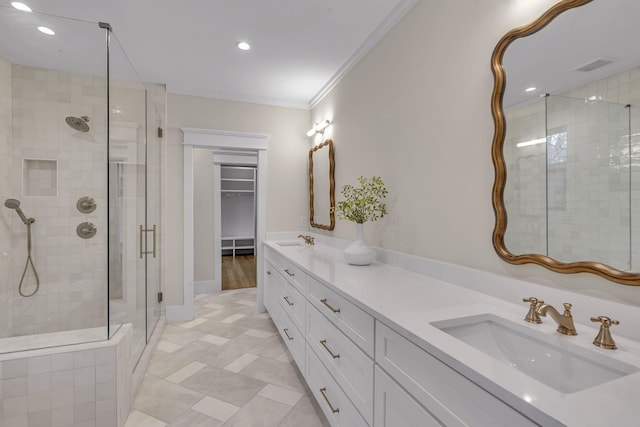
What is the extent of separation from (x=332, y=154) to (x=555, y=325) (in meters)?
2.41

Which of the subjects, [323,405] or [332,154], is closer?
[323,405]

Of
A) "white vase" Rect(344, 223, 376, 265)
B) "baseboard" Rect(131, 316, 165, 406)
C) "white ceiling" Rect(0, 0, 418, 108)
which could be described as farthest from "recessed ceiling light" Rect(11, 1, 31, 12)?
"white vase" Rect(344, 223, 376, 265)

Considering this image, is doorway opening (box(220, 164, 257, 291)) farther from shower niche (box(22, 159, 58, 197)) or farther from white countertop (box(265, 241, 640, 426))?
white countertop (box(265, 241, 640, 426))

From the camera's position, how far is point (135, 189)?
8.48ft

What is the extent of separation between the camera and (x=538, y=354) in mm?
941

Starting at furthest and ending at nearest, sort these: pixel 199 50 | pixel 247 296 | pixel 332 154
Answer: pixel 247 296, pixel 332 154, pixel 199 50

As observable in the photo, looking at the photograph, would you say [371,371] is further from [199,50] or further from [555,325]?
[199,50]

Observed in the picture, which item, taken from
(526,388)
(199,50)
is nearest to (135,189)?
(199,50)

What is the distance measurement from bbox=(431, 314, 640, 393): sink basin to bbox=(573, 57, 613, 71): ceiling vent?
0.88m

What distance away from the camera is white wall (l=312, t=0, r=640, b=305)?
137cm

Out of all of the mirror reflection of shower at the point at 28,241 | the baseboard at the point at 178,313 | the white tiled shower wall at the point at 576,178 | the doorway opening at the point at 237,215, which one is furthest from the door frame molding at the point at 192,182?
the white tiled shower wall at the point at 576,178

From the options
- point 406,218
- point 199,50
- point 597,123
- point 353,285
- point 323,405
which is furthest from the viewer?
point 199,50

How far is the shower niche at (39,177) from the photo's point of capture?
228 centimetres

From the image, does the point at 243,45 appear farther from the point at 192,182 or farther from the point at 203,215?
the point at 203,215
